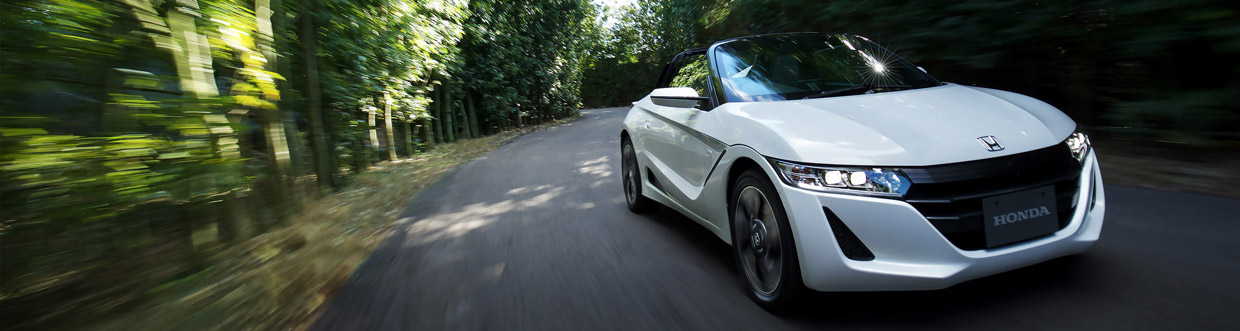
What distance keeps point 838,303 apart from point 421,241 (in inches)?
136

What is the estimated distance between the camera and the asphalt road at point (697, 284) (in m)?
2.71

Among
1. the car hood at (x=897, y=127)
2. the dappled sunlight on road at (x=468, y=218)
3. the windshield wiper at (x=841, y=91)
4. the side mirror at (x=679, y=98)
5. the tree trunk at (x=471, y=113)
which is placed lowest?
the dappled sunlight on road at (x=468, y=218)

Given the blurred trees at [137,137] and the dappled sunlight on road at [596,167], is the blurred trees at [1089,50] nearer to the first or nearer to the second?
the dappled sunlight on road at [596,167]

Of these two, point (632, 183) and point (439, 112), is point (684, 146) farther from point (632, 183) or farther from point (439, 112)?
point (439, 112)

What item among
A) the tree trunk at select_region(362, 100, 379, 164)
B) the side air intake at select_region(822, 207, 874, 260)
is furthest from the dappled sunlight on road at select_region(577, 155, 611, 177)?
the side air intake at select_region(822, 207, 874, 260)

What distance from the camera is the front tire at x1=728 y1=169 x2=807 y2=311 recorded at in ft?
9.34

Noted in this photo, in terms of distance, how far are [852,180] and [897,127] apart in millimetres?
385

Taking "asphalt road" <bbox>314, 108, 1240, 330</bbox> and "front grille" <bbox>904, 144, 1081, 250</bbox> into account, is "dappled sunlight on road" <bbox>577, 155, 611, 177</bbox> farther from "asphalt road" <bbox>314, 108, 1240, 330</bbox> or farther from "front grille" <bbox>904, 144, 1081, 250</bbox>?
"front grille" <bbox>904, 144, 1081, 250</bbox>

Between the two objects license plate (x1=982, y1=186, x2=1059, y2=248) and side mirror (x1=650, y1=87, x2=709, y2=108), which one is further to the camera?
side mirror (x1=650, y1=87, x2=709, y2=108)

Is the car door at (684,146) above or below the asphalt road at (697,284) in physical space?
above

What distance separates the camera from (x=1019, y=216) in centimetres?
260

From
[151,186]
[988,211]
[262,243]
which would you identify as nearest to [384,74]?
[262,243]

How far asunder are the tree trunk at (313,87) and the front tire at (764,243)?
5117mm

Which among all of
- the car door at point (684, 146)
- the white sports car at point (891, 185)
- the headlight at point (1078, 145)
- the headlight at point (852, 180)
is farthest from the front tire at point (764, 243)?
the headlight at point (1078, 145)
